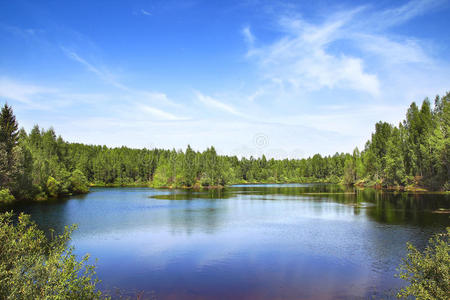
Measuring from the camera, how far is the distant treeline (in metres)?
67.8

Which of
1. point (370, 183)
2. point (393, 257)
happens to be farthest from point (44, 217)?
point (370, 183)

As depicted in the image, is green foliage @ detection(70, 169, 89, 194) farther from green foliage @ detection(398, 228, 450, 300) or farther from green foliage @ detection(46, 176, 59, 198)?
green foliage @ detection(398, 228, 450, 300)

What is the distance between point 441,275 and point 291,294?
8285 mm

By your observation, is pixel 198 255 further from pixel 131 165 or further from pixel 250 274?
pixel 131 165

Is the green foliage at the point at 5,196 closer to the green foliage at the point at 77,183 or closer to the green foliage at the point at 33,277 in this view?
the green foliage at the point at 77,183

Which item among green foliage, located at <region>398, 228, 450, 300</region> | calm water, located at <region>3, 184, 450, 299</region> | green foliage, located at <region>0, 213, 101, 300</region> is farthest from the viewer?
calm water, located at <region>3, 184, 450, 299</region>

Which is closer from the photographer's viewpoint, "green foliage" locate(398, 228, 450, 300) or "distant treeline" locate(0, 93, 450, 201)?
"green foliage" locate(398, 228, 450, 300)

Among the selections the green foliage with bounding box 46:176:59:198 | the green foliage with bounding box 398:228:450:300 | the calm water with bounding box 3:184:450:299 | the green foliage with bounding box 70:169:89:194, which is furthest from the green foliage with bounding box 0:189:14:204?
the green foliage with bounding box 398:228:450:300

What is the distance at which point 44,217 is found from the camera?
4509 centimetres

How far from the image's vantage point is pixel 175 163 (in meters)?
153

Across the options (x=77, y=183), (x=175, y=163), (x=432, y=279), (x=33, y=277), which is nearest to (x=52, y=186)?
(x=77, y=183)

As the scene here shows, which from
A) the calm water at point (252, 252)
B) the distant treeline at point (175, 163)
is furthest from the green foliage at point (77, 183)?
the calm water at point (252, 252)

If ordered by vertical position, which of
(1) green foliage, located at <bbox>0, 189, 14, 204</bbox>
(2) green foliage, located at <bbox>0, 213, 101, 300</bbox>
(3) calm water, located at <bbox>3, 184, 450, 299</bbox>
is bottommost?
(3) calm water, located at <bbox>3, 184, 450, 299</bbox>

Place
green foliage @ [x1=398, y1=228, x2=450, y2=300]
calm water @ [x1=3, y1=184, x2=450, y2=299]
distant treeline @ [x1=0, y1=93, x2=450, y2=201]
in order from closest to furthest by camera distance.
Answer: green foliage @ [x1=398, y1=228, x2=450, y2=300] → calm water @ [x1=3, y1=184, x2=450, y2=299] → distant treeline @ [x1=0, y1=93, x2=450, y2=201]
